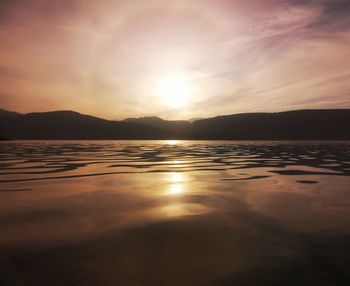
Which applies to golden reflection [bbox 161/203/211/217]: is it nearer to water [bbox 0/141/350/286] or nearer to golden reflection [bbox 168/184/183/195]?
water [bbox 0/141/350/286]

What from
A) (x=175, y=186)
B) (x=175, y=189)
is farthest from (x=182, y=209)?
(x=175, y=186)

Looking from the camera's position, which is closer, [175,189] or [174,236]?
[174,236]

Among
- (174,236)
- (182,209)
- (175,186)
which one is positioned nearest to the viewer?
(174,236)

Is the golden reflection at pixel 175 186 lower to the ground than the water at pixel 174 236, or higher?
lower

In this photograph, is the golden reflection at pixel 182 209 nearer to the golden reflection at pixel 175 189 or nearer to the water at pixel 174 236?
the water at pixel 174 236

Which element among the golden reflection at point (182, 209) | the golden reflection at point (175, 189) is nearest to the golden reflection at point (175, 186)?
the golden reflection at point (175, 189)

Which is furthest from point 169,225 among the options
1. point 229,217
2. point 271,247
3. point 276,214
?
point 276,214

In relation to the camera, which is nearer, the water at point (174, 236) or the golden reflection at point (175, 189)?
the water at point (174, 236)

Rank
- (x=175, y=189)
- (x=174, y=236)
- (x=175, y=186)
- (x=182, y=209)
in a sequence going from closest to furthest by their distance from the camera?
(x=174, y=236)
(x=182, y=209)
(x=175, y=189)
(x=175, y=186)

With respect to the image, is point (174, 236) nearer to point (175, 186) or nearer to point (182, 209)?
point (182, 209)

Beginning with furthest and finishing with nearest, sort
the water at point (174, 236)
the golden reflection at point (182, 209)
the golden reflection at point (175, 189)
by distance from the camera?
1. the golden reflection at point (175, 189)
2. the golden reflection at point (182, 209)
3. the water at point (174, 236)

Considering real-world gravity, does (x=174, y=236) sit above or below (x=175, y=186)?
above

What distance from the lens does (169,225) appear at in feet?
21.1

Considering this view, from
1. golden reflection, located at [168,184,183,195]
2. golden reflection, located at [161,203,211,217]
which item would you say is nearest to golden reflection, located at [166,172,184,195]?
golden reflection, located at [168,184,183,195]
